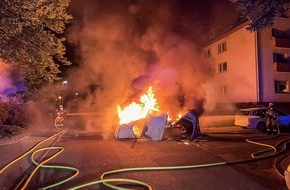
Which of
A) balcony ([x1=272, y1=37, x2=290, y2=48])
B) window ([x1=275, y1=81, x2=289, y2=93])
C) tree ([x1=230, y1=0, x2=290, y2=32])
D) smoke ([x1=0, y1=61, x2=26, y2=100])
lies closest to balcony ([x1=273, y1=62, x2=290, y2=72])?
window ([x1=275, y1=81, x2=289, y2=93])

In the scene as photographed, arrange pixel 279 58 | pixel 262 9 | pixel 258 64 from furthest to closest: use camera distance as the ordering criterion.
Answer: pixel 279 58 → pixel 258 64 → pixel 262 9

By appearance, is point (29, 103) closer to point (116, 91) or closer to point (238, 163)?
point (116, 91)

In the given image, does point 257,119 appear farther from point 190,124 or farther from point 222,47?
point 222,47

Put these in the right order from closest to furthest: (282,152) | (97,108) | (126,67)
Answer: (282,152), (126,67), (97,108)

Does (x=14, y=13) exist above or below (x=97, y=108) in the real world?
above

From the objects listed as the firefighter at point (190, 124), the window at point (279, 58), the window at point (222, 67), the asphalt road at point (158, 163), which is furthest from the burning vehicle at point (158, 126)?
the window at point (222, 67)

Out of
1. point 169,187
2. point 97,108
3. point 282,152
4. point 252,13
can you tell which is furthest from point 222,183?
point 97,108

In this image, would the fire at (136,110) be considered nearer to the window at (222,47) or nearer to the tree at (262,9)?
the tree at (262,9)

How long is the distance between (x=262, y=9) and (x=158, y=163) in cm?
497

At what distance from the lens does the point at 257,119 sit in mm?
18203

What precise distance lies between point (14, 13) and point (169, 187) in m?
6.53

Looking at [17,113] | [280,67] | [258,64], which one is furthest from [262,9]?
[280,67]

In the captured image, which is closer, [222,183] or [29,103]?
[222,183]

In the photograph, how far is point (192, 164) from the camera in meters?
9.03
